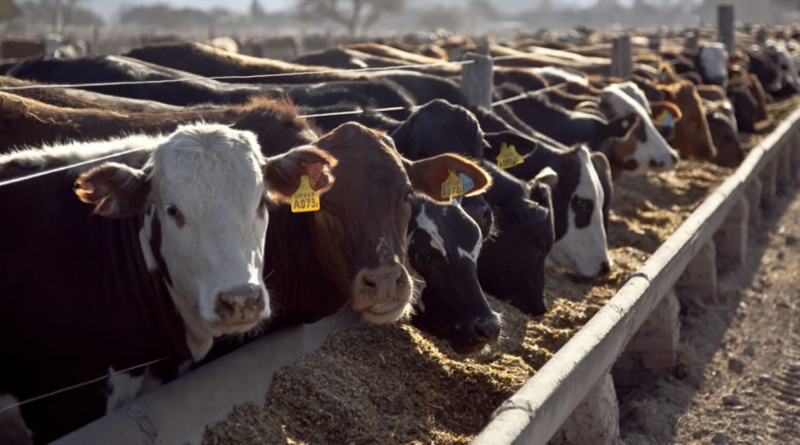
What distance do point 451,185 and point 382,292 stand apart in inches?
31.2

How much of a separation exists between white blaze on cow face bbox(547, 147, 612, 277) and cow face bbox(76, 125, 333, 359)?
334 centimetres

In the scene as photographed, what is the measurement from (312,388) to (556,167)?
334 centimetres

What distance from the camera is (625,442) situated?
5059mm

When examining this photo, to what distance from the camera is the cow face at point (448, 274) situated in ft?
15.0

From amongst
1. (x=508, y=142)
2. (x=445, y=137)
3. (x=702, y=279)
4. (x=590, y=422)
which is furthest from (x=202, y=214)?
(x=702, y=279)

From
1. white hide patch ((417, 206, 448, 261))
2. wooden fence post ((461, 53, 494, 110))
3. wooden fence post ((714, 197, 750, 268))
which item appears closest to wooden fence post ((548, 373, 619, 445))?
white hide patch ((417, 206, 448, 261))

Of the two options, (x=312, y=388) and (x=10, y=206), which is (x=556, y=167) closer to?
(x=312, y=388)

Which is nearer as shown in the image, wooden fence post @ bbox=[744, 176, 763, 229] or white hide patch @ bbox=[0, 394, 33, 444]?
white hide patch @ bbox=[0, 394, 33, 444]

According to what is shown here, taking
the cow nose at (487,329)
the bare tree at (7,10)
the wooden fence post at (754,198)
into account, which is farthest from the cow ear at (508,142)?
the bare tree at (7,10)

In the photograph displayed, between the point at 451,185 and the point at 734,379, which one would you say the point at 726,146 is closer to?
the point at 734,379

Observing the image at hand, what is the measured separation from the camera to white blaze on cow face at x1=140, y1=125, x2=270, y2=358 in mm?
3369

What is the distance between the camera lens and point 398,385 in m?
4.29

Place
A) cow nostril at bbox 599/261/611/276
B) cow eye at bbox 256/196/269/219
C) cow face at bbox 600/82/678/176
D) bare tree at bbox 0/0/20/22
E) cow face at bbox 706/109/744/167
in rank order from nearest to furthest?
cow eye at bbox 256/196/269/219 → cow nostril at bbox 599/261/611/276 → cow face at bbox 600/82/678/176 → cow face at bbox 706/109/744/167 → bare tree at bbox 0/0/20/22

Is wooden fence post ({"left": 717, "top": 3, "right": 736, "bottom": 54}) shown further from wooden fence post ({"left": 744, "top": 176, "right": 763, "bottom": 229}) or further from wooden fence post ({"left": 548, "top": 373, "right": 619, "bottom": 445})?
wooden fence post ({"left": 548, "top": 373, "right": 619, "bottom": 445})
